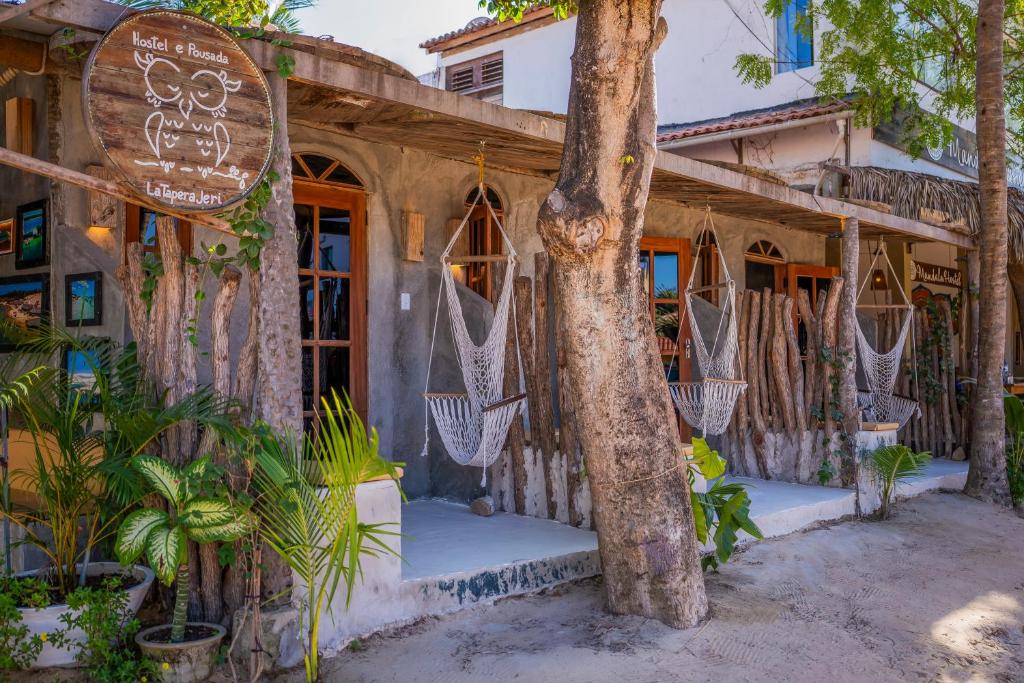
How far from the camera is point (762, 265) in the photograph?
28.2 ft

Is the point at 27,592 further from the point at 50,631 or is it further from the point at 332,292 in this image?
the point at 332,292

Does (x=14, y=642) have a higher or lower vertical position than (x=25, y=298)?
lower

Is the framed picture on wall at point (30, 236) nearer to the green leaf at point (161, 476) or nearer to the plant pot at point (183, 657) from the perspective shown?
the green leaf at point (161, 476)

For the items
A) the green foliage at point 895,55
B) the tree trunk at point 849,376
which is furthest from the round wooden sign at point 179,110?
the green foliage at point 895,55

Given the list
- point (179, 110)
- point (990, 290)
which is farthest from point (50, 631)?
point (990, 290)

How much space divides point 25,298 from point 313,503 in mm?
2617

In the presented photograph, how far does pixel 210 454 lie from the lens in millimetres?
3295

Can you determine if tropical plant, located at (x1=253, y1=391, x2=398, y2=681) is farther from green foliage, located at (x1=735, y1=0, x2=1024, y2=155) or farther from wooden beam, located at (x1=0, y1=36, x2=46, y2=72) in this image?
green foliage, located at (x1=735, y1=0, x2=1024, y2=155)

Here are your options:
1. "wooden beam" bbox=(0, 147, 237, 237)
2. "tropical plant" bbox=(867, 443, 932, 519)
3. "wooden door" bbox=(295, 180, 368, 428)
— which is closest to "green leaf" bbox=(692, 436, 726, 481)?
"wooden door" bbox=(295, 180, 368, 428)

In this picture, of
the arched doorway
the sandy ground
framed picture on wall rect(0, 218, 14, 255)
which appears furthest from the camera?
the arched doorway

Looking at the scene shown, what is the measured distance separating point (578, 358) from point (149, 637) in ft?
6.22

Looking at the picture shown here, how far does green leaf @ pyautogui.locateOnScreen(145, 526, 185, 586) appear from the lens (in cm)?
291

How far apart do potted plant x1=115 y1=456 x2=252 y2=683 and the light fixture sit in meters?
8.17

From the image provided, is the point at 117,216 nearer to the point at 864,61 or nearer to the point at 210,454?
the point at 210,454
